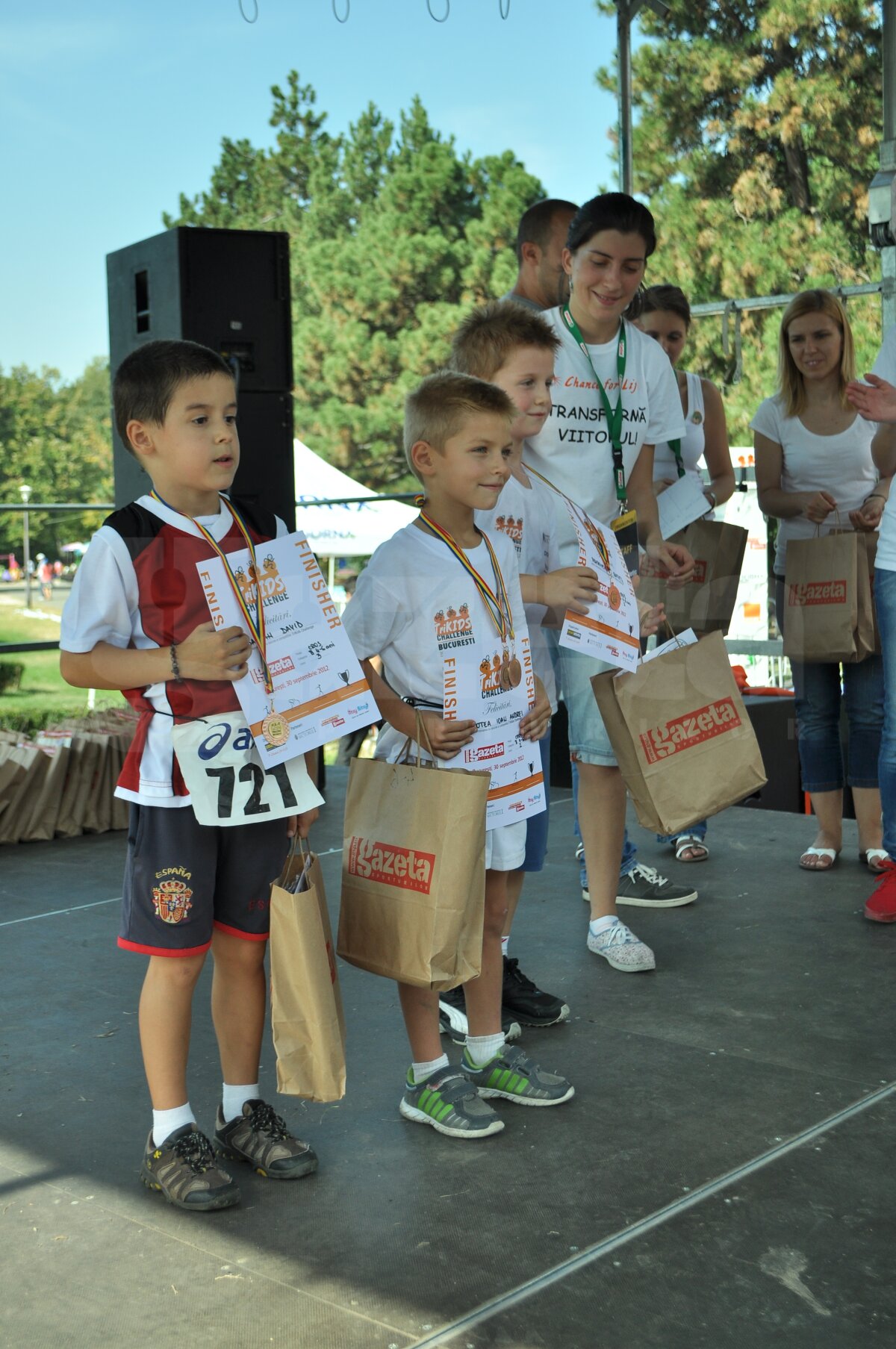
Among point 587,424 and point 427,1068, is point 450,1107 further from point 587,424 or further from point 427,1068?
point 587,424

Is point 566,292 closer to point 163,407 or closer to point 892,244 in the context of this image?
point 163,407

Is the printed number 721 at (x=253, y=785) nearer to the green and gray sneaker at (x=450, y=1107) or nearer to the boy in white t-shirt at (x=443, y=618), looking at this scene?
the boy in white t-shirt at (x=443, y=618)

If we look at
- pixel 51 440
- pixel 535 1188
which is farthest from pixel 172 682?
pixel 51 440

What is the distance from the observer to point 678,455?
11.6 feet

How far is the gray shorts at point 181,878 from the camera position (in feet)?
5.95

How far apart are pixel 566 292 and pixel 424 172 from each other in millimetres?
20892

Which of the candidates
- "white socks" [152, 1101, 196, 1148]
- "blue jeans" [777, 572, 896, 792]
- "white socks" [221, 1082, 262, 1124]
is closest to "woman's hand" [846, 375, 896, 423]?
"blue jeans" [777, 572, 896, 792]

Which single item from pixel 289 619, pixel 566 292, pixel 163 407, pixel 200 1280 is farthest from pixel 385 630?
pixel 566 292

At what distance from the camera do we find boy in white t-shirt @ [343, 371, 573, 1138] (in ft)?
6.57

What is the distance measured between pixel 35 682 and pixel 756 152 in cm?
1115

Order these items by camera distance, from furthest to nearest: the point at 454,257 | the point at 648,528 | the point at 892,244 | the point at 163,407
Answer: the point at 454,257 → the point at 892,244 → the point at 648,528 → the point at 163,407

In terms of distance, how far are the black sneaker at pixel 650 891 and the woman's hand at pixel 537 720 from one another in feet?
4.10

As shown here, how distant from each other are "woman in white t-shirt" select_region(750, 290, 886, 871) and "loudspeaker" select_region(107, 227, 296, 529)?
1.79 m

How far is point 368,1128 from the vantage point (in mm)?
2061
